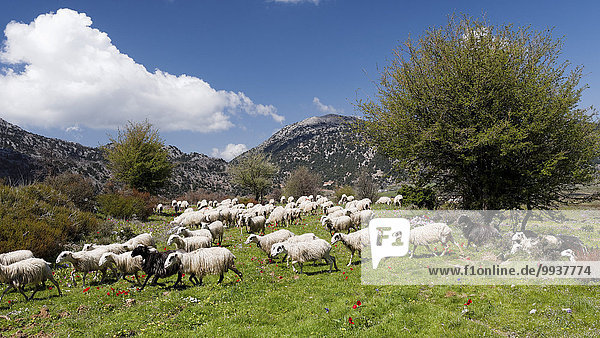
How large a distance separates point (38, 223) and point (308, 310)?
18039 mm

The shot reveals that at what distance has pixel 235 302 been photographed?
8.92m

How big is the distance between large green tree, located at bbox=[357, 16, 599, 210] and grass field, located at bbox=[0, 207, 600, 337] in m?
7.91

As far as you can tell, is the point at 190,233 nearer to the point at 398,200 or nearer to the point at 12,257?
the point at 12,257

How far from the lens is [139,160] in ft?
131

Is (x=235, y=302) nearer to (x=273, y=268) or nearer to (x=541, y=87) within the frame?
(x=273, y=268)

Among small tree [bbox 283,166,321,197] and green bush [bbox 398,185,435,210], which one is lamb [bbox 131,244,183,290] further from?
small tree [bbox 283,166,321,197]

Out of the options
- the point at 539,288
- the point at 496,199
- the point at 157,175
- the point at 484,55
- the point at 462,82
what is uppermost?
the point at 484,55

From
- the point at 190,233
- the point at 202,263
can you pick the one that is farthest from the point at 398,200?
the point at 202,263

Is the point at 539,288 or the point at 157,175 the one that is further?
the point at 157,175

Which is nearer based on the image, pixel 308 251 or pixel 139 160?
pixel 308 251

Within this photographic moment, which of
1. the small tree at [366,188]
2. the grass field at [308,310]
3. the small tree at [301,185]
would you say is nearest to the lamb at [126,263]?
the grass field at [308,310]

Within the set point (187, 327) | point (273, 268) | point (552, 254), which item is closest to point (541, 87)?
point (552, 254)

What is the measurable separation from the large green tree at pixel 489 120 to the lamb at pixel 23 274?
16411 mm

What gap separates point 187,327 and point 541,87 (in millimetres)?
17354
